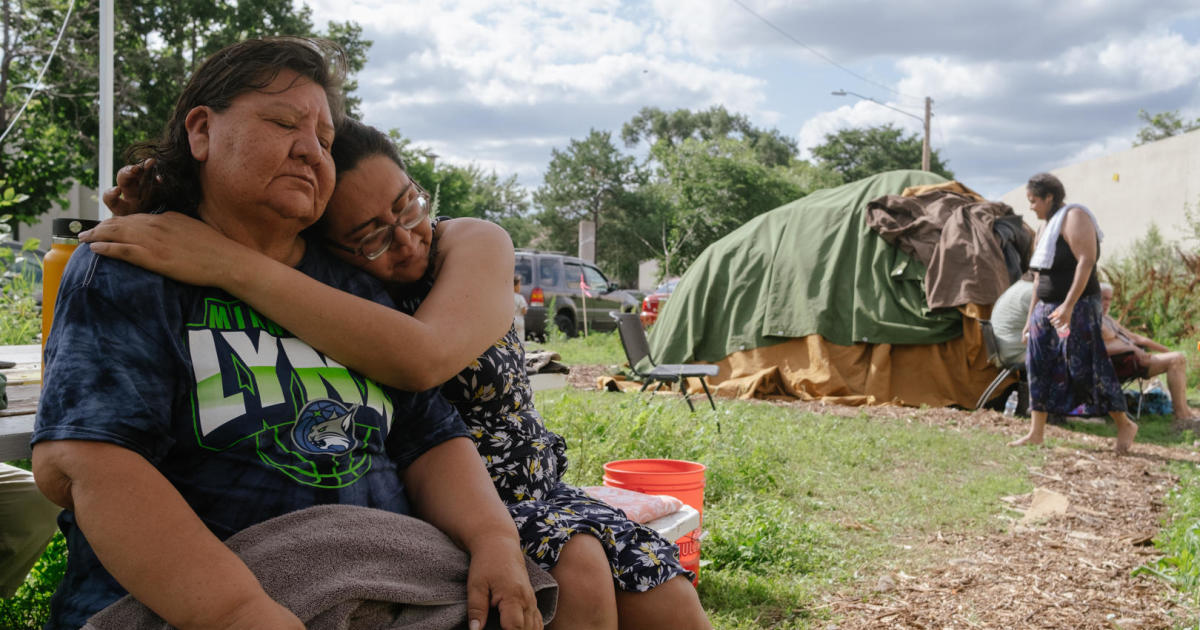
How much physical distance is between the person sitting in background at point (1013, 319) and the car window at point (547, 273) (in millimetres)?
9611

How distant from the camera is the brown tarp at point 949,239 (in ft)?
26.9

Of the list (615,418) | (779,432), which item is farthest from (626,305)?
(615,418)

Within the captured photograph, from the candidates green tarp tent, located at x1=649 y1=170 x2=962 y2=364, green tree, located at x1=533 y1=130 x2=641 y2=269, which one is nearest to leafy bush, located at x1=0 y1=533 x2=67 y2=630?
green tarp tent, located at x1=649 y1=170 x2=962 y2=364

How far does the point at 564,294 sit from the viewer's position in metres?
16.7

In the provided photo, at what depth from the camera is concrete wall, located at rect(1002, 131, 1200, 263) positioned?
16531mm

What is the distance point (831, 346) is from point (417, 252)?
768cm

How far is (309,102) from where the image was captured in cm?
157

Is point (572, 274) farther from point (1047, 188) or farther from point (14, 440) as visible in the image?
point (14, 440)

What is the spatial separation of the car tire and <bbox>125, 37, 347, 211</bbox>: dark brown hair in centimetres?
1502

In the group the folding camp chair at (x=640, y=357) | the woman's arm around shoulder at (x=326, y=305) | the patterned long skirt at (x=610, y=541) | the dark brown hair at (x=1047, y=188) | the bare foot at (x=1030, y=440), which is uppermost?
the dark brown hair at (x=1047, y=188)

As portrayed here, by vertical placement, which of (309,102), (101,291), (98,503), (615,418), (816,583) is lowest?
(816,583)

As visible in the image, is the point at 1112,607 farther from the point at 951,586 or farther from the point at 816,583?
Result: the point at 816,583

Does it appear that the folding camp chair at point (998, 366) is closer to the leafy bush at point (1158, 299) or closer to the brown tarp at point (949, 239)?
the brown tarp at point (949, 239)

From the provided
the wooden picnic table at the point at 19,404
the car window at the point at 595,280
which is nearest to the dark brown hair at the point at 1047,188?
the wooden picnic table at the point at 19,404
